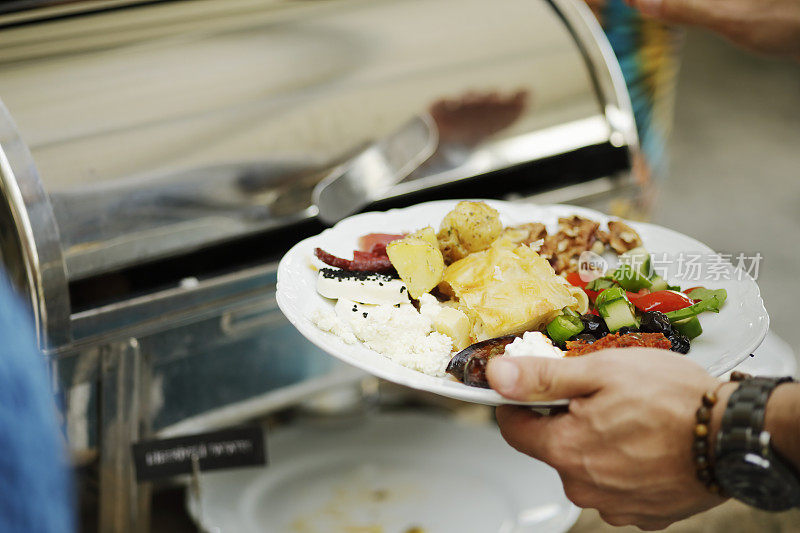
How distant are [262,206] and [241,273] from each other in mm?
130

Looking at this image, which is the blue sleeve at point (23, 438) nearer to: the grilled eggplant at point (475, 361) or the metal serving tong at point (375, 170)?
the grilled eggplant at point (475, 361)

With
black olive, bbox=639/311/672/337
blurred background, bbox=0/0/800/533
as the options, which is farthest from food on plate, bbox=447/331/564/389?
blurred background, bbox=0/0/800/533

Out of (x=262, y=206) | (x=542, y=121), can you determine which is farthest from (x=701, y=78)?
(x=262, y=206)

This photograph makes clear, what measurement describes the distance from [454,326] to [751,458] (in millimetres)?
349

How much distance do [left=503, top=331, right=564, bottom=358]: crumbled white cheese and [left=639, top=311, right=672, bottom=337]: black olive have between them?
12cm

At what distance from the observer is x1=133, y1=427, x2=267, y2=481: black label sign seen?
125 centimetres

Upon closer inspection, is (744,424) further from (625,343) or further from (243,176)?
(243,176)

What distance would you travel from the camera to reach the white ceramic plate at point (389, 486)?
152 cm

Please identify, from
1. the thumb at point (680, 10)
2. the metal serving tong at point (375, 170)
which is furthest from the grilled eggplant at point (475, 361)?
the thumb at point (680, 10)

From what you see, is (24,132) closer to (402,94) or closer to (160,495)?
(402,94)

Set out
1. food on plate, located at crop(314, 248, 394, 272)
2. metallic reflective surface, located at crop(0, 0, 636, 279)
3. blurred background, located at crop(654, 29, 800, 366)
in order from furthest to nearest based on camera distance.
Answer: blurred background, located at crop(654, 29, 800, 366) → metallic reflective surface, located at crop(0, 0, 636, 279) → food on plate, located at crop(314, 248, 394, 272)

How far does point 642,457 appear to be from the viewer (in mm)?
862

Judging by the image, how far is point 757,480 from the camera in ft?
2.66

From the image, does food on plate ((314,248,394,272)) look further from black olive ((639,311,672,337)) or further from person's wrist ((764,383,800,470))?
person's wrist ((764,383,800,470))
